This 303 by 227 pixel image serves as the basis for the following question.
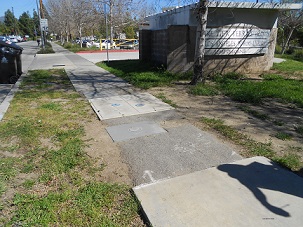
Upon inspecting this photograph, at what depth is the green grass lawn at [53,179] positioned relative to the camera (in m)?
2.57

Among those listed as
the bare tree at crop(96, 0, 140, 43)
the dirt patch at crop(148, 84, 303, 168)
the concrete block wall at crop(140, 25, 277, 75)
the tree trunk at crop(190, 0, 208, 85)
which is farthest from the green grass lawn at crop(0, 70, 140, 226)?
the bare tree at crop(96, 0, 140, 43)

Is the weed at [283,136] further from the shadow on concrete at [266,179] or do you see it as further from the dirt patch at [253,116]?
the shadow on concrete at [266,179]

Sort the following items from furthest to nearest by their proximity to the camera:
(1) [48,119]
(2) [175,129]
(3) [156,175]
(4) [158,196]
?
(1) [48,119] < (2) [175,129] < (3) [156,175] < (4) [158,196]

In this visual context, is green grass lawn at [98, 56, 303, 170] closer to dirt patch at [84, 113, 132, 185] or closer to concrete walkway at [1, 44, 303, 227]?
concrete walkway at [1, 44, 303, 227]

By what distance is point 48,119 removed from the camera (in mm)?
5375

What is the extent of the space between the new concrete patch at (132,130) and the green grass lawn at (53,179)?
538 millimetres

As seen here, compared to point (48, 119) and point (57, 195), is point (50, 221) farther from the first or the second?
point (48, 119)

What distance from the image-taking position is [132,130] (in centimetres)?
472

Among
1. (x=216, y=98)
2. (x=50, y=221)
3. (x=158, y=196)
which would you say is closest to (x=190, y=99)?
(x=216, y=98)

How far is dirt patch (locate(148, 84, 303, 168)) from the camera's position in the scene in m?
4.23

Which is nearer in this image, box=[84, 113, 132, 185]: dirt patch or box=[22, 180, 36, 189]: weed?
box=[22, 180, 36, 189]: weed

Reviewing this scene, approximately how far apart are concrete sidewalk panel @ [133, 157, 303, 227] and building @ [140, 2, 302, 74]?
720 cm

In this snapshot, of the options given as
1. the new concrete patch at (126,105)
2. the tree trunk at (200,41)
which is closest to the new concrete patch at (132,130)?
the new concrete patch at (126,105)

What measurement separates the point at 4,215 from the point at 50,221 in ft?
1.68
